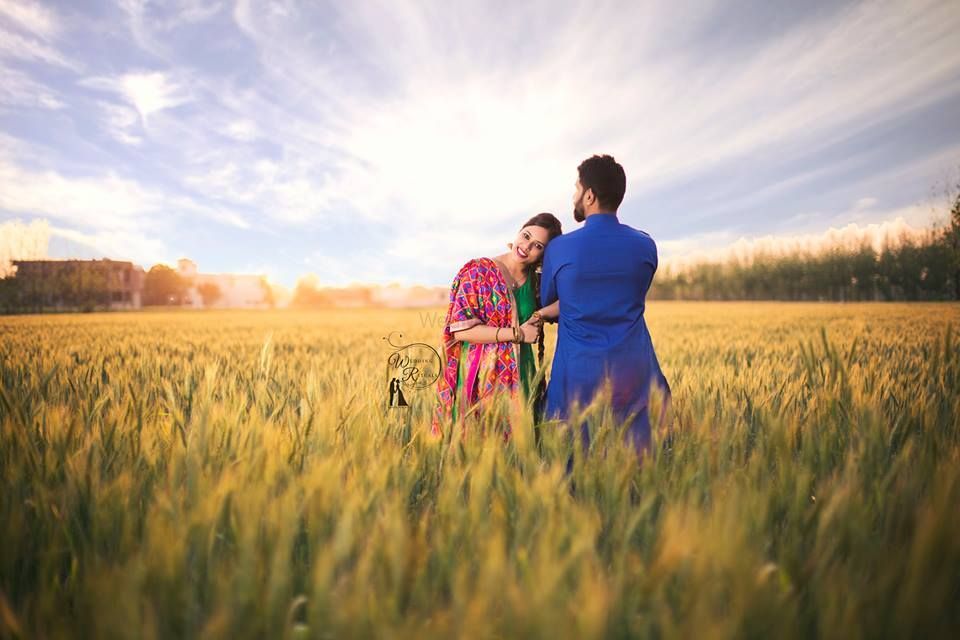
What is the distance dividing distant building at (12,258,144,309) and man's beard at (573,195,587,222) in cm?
5248

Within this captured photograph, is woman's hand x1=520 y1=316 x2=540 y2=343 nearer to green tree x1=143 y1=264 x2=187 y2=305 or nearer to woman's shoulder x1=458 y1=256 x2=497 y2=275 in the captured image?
woman's shoulder x1=458 y1=256 x2=497 y2=275

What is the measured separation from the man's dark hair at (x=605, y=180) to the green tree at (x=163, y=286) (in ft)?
279

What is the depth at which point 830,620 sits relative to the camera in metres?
0.76

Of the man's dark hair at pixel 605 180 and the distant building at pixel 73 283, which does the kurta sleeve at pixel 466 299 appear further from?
the distant building at pixel 73 283

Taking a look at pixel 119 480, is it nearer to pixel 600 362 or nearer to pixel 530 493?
pixel 530 493

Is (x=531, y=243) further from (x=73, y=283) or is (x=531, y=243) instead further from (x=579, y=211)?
(x=73, y=283)

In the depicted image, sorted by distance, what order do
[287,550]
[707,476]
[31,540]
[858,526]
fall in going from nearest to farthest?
[287,550] → [858,526] → [31,540] → [707,476]

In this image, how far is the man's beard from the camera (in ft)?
8.06

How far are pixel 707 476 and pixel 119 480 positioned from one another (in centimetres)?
160

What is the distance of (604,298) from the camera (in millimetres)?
2318

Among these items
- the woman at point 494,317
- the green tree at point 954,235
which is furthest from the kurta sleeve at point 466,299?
the green tree at point 954,235

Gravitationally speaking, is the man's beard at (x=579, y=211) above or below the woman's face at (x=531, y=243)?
above

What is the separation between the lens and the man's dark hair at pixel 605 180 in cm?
236

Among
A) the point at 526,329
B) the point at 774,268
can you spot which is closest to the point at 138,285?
the point at 526,329
